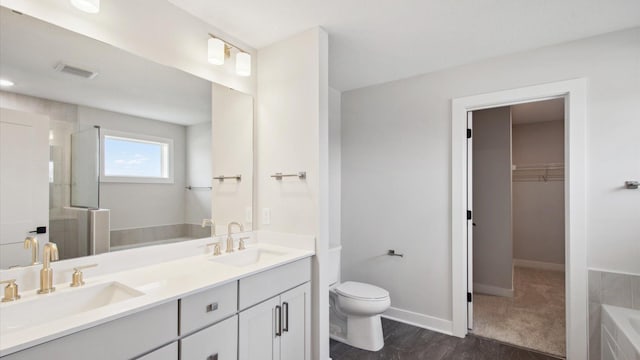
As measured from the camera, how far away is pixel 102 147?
1574mm

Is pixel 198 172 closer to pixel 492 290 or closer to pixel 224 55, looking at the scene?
pixel 224 55

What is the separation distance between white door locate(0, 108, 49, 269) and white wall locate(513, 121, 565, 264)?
590 cm

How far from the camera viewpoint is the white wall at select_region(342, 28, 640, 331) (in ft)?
6.90

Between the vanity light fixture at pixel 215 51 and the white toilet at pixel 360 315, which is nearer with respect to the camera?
the vanity light fixture at pixel 215 51

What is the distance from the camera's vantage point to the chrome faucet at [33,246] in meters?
1.29

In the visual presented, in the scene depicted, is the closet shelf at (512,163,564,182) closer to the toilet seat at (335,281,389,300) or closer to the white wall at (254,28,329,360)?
the toilet seat at (335,281,389,300)

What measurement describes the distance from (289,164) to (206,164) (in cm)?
58

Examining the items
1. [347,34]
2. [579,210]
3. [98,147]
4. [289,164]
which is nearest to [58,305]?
[98,147]

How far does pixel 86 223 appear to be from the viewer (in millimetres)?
1489

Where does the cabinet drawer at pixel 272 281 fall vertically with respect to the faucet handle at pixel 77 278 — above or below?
below

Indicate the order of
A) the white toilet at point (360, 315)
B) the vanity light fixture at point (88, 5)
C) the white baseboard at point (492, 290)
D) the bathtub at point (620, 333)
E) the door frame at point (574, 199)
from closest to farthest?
1. the vanity light fixture at point (88, 5)
2. the bathtub at point (620, 333)
3. the door frame at point (574, 199)
4. the white toilet at point (360, 315)
5. the white baseboard at point (492, 290)

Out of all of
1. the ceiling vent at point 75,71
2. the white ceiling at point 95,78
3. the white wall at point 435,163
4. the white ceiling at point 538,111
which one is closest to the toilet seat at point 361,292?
the white wall at point 435,163

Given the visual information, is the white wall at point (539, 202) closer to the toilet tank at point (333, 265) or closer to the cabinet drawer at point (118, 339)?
the toilet tank at point (333, 265)

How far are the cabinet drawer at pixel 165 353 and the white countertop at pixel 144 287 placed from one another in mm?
189
